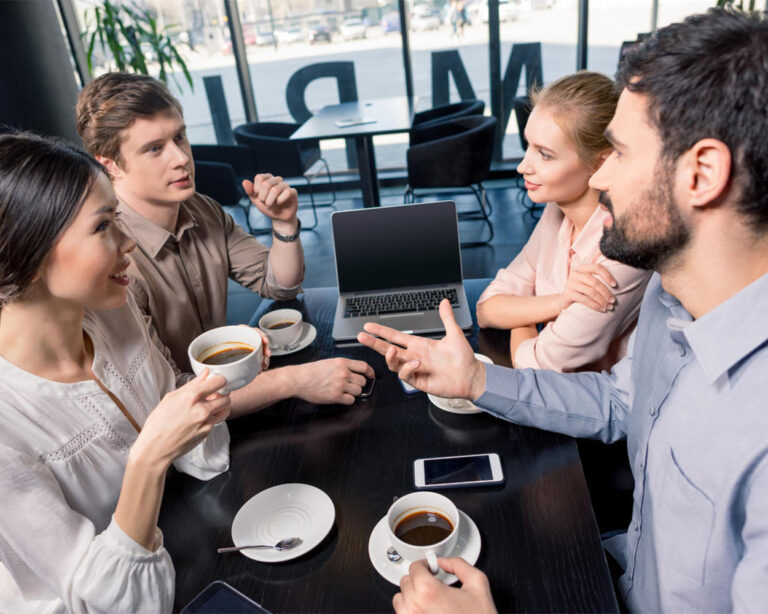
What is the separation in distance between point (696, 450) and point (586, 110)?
99cm

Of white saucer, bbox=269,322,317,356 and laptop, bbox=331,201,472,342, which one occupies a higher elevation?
laptop, bbox=331,201,472,342

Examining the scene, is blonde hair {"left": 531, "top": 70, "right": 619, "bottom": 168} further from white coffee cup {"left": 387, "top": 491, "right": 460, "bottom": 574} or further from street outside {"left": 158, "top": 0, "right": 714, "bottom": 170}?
street outside {"left": 158, "top": 0, "right": 714, "bottom": 170}

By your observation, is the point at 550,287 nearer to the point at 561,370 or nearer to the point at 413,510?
the point at 561,370

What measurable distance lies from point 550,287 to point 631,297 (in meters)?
0.32

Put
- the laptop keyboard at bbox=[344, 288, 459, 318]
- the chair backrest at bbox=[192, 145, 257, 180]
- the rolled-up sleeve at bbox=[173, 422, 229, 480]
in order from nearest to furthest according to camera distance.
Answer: the rolled-up sleeve at bbox=[173, 422, 229, 480]
the laptop keyboard at bbox=[344, 288, 459, 318]
the chair backrest at bbox=[192, 145, 257, 180]

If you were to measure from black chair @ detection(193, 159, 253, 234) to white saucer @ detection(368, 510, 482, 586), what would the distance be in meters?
3.73

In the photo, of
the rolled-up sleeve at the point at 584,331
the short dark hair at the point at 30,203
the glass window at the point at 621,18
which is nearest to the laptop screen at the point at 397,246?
the rolled-up sleeve at the point at 584,331

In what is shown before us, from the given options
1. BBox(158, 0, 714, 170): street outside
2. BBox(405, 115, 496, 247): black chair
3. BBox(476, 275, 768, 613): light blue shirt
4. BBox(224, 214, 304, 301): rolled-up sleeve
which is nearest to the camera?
BBox(476, 275, 768, 613): light blue shirt

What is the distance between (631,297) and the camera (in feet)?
4.75

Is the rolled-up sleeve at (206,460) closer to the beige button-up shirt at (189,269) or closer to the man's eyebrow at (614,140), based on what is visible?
the beige button-up shirt at (189,269)

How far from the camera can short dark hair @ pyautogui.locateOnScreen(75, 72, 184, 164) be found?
1690 millimetres

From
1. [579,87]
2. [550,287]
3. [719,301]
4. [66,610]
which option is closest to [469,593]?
[719,301]

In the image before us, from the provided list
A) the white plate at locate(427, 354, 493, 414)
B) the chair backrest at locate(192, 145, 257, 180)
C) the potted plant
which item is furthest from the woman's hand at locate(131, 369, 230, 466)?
the potted plant

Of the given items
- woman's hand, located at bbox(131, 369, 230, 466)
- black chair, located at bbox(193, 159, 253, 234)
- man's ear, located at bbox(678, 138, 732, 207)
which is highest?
man's ear, located at bbox(678, 138, 732, 207)
